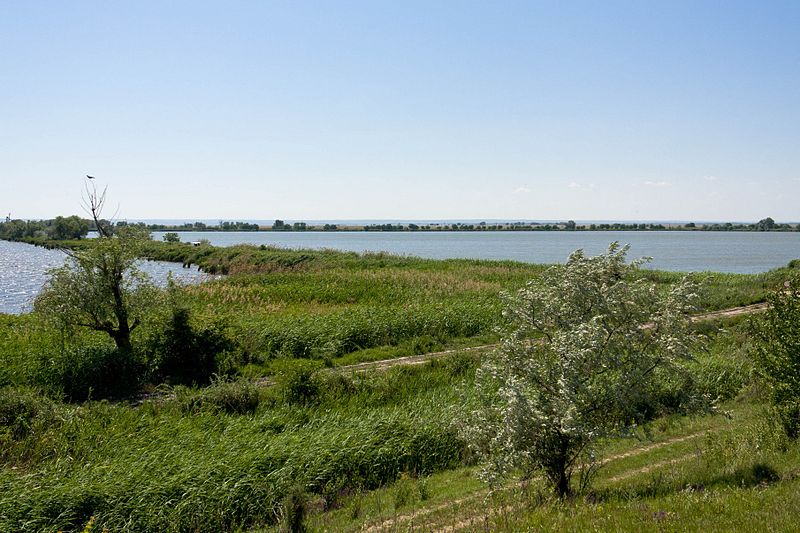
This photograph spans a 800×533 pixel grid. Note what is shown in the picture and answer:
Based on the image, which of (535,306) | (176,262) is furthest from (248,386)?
(176,262)

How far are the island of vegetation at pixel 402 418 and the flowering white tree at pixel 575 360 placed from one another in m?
0.05

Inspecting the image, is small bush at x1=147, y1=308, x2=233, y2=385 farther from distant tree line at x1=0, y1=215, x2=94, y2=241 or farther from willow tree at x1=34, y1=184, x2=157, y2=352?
distant tree line at x1=0, y1=215, x2=94, y2=241

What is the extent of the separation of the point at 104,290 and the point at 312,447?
13586 mm

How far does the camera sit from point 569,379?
10.1 meters

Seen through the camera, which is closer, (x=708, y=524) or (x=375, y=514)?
(x=708, y=524)

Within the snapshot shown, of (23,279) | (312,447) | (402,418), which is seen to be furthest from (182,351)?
(23,279)

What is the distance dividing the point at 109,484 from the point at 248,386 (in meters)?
7.30

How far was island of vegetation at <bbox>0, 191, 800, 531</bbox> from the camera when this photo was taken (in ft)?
33.6

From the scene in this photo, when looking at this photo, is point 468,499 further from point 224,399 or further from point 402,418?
point 224,399

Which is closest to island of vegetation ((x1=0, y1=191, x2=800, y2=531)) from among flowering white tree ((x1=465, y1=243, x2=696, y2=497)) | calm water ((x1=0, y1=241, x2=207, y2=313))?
flowering white tree ((x1=465, y1=243, x2=696, y2=497))

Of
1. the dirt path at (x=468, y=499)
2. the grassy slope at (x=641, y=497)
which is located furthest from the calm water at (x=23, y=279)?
the dirt path at (x=468, y=499)

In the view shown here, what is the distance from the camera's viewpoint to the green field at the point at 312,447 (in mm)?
10539

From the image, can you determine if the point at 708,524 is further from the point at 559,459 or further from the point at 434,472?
the point at 434,472

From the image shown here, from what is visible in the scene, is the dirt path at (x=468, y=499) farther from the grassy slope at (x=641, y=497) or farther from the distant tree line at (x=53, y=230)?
the distant tree line at (x=53, y=230)
